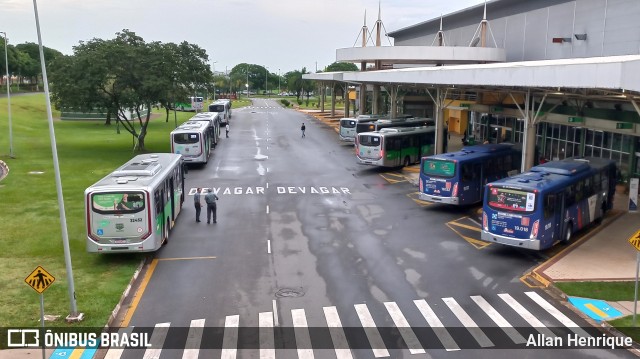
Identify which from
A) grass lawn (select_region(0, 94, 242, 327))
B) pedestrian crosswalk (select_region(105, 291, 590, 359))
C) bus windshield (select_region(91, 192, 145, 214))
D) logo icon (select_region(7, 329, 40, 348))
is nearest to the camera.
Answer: logo icon (select_region(7, 329, 40, 348))

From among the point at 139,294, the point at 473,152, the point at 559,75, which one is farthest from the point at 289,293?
the point at 473,152

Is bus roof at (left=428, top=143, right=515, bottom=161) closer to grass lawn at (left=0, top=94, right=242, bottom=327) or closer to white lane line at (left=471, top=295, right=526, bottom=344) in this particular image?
white lane line at (left=471, top=295, right=526, bottom=344)

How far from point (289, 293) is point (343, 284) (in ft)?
5.90

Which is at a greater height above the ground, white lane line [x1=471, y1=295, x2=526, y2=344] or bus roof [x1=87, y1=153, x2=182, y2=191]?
bus roof [x1=87, y1=153, x2=182, y2=191]

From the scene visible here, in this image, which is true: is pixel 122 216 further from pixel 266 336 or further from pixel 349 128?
pixel 349 128

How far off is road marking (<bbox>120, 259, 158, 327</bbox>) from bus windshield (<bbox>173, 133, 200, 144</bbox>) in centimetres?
2100

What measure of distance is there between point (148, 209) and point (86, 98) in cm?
2810

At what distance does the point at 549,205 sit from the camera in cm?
2081

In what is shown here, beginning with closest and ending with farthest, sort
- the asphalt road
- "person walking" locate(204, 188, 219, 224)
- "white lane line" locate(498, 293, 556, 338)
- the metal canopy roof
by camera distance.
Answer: the asphalt road < "white lane line" locate(498, 293, 556, 338) < the metal canopy roof < "person walking" locate(204, 188, 219, 224)

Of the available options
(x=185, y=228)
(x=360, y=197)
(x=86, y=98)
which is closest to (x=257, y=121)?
(x=86, y=98)

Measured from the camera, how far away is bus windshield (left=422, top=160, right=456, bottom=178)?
27.9 m

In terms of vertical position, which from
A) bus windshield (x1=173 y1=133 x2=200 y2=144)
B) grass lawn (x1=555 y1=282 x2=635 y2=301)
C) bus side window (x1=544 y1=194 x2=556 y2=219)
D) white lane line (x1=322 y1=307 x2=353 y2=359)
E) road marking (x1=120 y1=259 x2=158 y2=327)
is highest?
bus windshield (x1=173 y1=133 x2=200 y2=144)

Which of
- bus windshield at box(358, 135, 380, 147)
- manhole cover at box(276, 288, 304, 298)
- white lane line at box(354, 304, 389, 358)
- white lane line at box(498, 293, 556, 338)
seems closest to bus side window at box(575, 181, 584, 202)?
white lane line at box(498, 293, 556, 338)

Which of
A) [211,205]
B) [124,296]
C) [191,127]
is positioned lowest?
[124,296]
